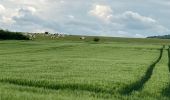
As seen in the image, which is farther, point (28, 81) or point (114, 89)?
point (28, 81)

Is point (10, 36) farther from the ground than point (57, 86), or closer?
closer

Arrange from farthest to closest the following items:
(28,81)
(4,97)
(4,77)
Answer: (4,77), (28,81), (4,97)

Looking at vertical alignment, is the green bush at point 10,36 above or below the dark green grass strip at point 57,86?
below

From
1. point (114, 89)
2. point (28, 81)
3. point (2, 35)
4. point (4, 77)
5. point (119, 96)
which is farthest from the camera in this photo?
point (2, 35)

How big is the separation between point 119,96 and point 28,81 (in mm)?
5489

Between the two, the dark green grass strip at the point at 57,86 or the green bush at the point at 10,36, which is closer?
the dark green grass strip at the point at 57,86

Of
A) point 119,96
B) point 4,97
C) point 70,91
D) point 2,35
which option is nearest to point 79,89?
point 70,91

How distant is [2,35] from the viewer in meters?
122

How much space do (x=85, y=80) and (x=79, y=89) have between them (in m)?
2.37

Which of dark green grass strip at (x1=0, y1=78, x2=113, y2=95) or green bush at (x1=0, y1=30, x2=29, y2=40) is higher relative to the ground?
dark green grass strip at (x1=0, y1=78, x2=113, y2=95)

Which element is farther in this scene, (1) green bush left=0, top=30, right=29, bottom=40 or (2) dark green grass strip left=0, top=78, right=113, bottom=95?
(1) green bush left=0, top=30, right=29, bottom=40

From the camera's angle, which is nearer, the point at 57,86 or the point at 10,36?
the point at 57,86

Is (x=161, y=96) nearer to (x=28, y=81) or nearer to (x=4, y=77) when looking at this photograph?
(x=28, y=81)

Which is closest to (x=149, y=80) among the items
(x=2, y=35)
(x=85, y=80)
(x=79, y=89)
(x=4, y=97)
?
(x=85, y=80)
